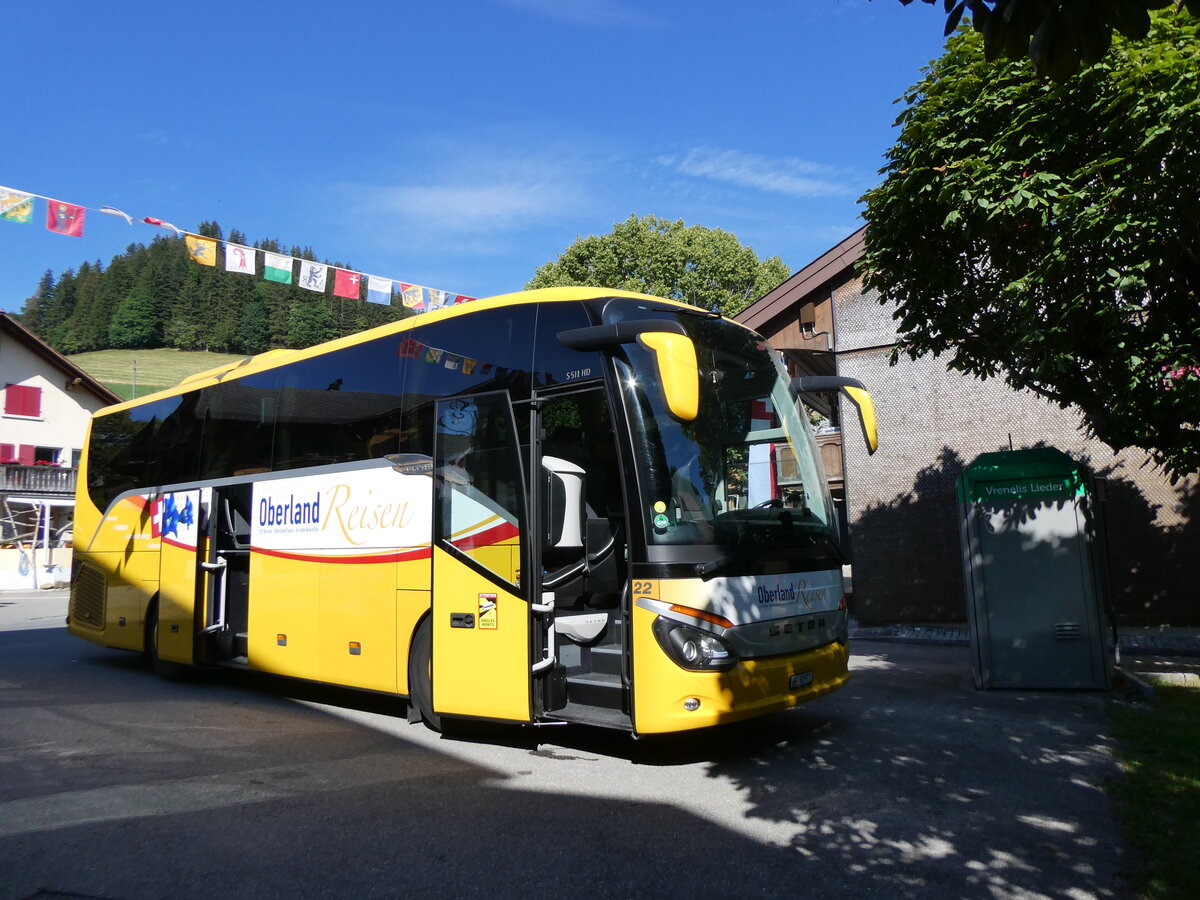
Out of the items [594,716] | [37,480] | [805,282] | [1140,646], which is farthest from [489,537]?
[37,480]

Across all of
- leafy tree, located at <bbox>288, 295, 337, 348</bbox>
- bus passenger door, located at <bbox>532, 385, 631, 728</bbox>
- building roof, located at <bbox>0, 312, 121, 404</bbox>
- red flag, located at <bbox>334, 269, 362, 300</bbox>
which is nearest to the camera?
bus passenger door, located at <bbox>532, 385, 631, 728</bbox>

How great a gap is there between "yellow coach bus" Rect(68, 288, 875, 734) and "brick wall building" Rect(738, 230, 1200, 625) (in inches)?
339

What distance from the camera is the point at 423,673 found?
726cm

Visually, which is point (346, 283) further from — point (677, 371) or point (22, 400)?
point (22, 400)

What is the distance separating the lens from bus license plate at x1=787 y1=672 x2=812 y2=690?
Answer: 20.2 ft

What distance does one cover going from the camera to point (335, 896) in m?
4.01

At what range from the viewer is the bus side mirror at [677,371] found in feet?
17.0

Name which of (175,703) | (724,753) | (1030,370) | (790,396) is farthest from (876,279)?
(175,703)

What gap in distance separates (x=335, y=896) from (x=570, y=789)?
1.99 metres

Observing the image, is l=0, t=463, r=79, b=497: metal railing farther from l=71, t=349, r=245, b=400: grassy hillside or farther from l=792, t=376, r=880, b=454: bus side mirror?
l=792, t=376, r=880, b=454: bus side mirror

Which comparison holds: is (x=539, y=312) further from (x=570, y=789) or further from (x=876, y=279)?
(x=876, y=279)

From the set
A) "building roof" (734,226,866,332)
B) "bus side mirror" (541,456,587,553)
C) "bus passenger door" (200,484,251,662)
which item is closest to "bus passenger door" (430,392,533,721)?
"bus side mirror" (541,456,587,553)

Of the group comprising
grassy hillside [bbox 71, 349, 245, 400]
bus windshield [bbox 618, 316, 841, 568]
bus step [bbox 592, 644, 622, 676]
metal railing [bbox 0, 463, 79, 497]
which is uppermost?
grassy hillside [bbox 71, 349, 245, 400]

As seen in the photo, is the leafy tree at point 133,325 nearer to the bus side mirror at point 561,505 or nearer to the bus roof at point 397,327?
the bus roof at point 397,327
